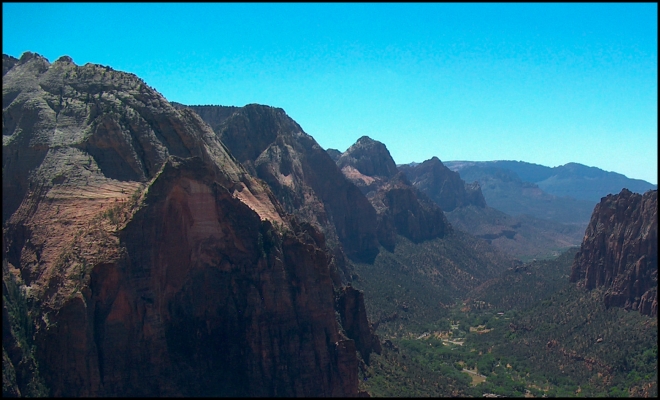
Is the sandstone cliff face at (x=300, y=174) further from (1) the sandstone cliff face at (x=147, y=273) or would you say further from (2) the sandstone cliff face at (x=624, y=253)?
(1) the sandstone cliff face at (x=147, y=273)

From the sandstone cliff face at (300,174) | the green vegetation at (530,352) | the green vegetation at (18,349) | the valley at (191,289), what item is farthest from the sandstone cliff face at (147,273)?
the sandstone cliff face at (300,174)

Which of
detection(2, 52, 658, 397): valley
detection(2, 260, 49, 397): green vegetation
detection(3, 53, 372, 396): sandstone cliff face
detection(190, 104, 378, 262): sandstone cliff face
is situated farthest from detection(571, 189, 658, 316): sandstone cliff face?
detection(2, 260, 49, 397): green vegetation

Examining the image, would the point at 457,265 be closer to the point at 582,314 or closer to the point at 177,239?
the point at 582,314

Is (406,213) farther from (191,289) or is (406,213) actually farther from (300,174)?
(191,289)

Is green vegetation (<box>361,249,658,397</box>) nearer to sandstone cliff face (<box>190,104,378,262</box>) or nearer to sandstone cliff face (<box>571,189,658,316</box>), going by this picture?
sandstone cliff face (<box>571,189,658,316</box>)

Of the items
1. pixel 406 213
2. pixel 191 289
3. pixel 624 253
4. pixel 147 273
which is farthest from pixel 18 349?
pixel 406 213
